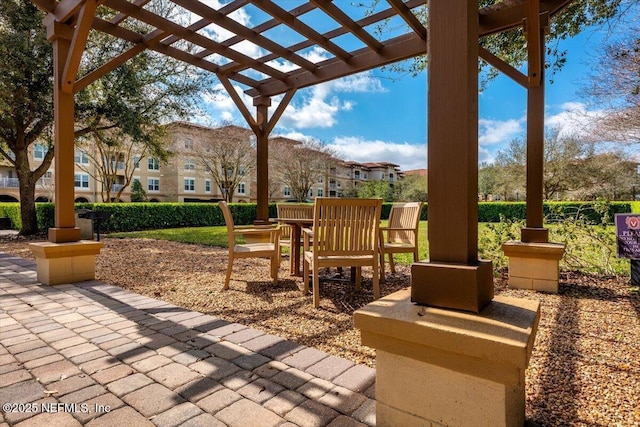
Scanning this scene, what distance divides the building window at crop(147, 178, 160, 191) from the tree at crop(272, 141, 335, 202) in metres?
13.9

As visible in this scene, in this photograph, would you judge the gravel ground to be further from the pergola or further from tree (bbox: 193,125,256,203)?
tree (bbox: 193,125,256,203)

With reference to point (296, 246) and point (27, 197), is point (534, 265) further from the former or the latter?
point (27, 197)

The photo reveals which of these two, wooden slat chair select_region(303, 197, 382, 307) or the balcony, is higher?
the balcony

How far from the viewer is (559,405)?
1.62 meters

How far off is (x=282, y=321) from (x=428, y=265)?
1686mm

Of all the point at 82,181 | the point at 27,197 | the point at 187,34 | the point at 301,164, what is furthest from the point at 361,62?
the point at 82,181

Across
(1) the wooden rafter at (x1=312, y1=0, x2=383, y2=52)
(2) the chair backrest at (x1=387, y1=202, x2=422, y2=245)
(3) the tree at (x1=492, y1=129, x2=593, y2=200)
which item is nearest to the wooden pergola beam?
(1) the wooden rafter at (x1=312, y1=0, x2=383, y2=52)

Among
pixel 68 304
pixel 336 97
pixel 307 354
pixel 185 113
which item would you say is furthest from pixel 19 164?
pixel 336 97

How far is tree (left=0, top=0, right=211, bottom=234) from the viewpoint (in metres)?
7.32

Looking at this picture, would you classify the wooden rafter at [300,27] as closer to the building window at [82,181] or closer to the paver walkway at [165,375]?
the paver walkway at [165,375]

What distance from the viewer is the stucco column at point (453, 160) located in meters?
1.34

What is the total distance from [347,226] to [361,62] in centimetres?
308

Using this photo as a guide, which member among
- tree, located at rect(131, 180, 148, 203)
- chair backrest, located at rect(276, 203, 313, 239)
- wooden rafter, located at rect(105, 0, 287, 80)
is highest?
wooden rafter, located at rect(105, 0, 287, 80)

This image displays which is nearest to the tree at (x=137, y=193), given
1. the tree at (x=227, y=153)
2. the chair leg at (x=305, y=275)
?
the tree at (x=227, y=153)
